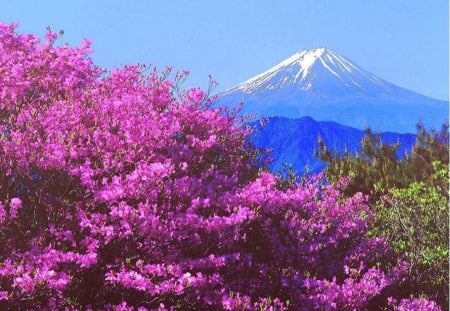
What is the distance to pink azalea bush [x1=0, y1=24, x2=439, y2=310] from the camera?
21.6 feet

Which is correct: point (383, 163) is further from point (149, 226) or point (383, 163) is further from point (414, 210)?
point (149, 226)

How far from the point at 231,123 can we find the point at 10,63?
345 cm

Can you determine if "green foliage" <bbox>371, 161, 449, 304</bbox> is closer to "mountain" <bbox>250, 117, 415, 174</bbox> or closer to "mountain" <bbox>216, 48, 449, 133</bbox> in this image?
"mountain" <bbox>250, 117, 415, 174</bbox>

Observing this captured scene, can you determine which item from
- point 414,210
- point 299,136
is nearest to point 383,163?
point 414,210

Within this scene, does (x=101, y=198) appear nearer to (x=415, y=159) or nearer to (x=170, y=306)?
(x=170, y=306)

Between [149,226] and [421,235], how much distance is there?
5.73 m

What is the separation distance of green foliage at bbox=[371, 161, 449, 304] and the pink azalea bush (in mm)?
647

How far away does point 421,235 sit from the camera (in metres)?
10.7

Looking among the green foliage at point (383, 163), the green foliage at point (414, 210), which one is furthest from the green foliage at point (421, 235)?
the green foliage at point (383, 163)

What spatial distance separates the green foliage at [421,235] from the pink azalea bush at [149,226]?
647 millimetres

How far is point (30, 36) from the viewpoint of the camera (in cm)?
1136

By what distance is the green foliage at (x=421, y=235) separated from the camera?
9.38m

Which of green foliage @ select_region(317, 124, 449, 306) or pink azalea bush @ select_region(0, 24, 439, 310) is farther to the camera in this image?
green foliage @ select_region(317, 124, 449, 306)

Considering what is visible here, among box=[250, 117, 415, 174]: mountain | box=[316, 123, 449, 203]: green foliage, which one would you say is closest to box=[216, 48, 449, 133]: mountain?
box=[250, 117, 415, 174]: mountain
